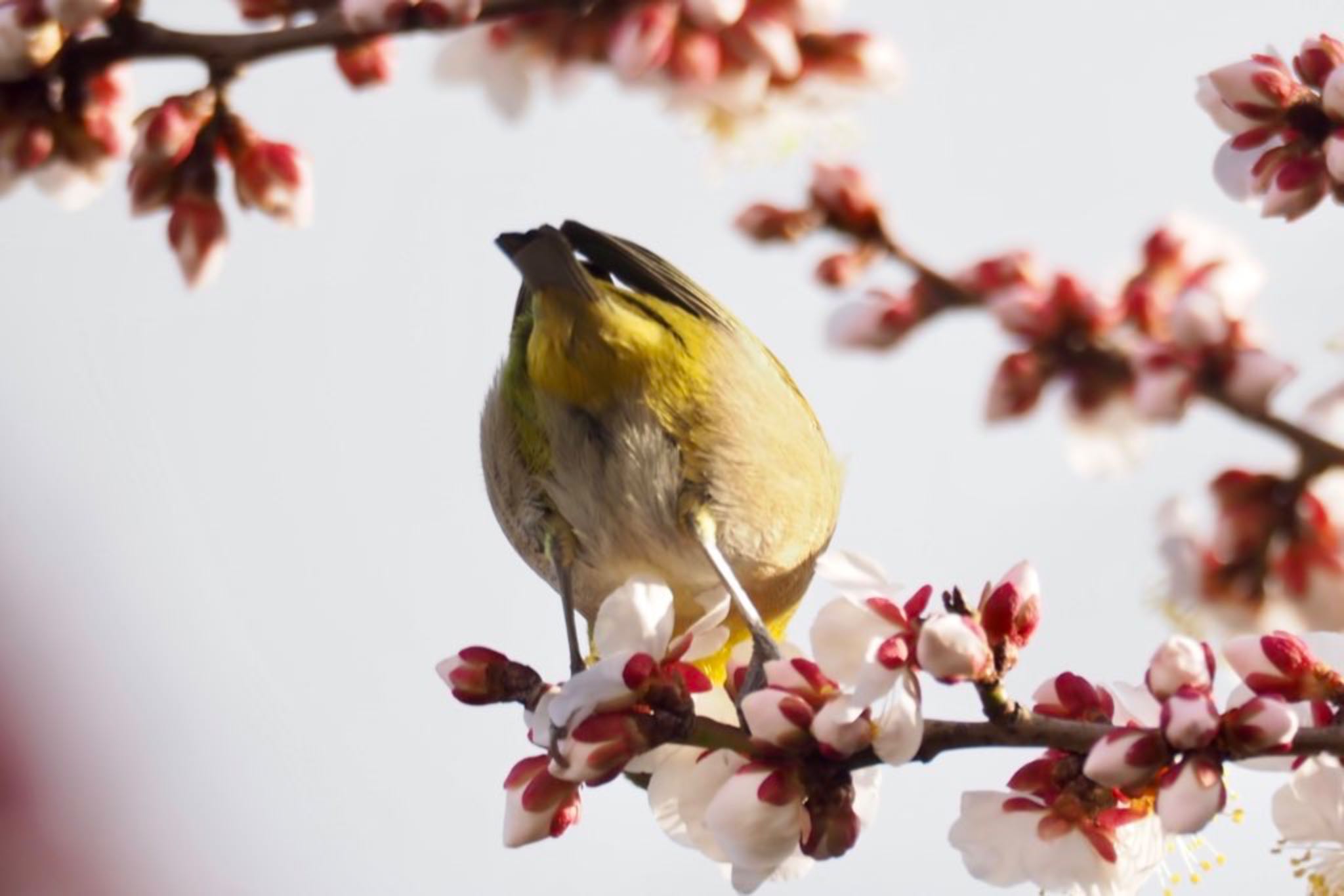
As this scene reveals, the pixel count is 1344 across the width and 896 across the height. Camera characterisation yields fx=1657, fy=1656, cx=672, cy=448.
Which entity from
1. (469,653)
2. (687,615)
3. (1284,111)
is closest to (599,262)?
(687,615)

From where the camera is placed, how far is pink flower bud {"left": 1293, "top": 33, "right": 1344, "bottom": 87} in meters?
1.89

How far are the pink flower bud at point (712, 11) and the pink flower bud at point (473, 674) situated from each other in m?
0.82

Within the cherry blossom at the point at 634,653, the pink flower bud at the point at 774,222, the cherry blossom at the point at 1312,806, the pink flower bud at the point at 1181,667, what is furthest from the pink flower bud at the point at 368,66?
the cherry blossom at the point at 1312,806

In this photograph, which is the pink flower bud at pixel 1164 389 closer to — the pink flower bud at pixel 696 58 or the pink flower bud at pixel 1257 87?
the pink flower bud at pixel 1257 87

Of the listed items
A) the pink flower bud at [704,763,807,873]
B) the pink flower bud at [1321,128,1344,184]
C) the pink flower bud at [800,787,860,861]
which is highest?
the pink flower bud at [1321,128,1344,184]

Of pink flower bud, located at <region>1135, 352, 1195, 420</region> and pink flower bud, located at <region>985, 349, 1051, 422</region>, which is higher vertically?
pink flower bud, located at <region>1135, 352, 1195, 420</region>

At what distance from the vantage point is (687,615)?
3543 millimetres

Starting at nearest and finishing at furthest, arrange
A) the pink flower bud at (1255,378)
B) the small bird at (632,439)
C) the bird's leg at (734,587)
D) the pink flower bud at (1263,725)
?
the pink flower bud at (1255,378)
the pink flower bud at (1263,725)
the bird's leg at (734,587)
the small bird at (632,439)

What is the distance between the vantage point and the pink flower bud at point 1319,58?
6.20 feet

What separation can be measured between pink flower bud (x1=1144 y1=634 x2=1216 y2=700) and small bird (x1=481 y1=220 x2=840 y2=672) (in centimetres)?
148

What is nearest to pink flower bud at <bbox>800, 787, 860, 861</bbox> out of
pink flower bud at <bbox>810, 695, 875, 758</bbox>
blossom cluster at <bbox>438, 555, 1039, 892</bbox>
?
blossom cluster at <bbox>438, 555, 1039, 892</bbox>

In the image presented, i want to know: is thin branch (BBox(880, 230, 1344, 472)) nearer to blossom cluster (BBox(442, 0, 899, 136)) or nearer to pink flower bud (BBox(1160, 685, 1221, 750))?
pink flower bud (BBox(1160, 685, 1221, 750))

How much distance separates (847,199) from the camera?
2.00 m

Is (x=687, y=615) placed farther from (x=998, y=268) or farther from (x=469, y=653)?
(x=998, y=268)
